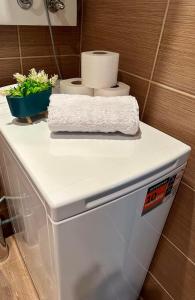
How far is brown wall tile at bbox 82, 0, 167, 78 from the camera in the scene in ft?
2.15

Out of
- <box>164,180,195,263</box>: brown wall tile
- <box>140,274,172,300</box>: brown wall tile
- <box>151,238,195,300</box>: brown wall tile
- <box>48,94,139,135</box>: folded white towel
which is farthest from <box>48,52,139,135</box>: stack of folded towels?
<box>140,274,172,300</box>: brown wall tile

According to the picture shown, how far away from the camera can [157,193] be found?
1.90ft

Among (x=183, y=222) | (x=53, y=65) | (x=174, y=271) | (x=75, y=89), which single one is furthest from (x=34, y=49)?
(x=174, y=271)

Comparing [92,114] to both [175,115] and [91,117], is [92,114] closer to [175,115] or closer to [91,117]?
[91,117]

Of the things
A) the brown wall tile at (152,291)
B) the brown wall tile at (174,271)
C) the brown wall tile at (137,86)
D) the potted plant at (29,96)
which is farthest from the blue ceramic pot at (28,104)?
the brown wall tile at (152,291)

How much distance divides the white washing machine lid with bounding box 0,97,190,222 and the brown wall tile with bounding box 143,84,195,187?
61 mm

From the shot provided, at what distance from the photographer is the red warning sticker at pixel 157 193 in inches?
21.9

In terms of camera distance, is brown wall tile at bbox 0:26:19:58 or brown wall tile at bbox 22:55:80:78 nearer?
brown wall tile at bbox 0:26:19:58

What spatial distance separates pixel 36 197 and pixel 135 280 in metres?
0.60

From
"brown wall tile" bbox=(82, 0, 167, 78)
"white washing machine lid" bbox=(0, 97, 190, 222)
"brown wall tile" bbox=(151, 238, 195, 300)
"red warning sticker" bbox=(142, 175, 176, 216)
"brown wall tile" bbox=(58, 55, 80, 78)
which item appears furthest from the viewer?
"brown wall tile" bbox=(58, 55, 80, 78)

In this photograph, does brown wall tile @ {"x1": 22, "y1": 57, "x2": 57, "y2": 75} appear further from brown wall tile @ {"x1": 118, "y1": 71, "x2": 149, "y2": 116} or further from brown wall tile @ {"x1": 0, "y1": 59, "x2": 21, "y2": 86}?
brown wall tile @ {"x1": 118, "y1": 71, "x2": 149, "y2": 116}

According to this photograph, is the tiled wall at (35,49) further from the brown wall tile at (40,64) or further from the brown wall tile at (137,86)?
the brown wall tile at (137,86)

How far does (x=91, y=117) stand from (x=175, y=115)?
0.26m

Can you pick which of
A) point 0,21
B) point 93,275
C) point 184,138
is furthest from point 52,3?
point 93,275
